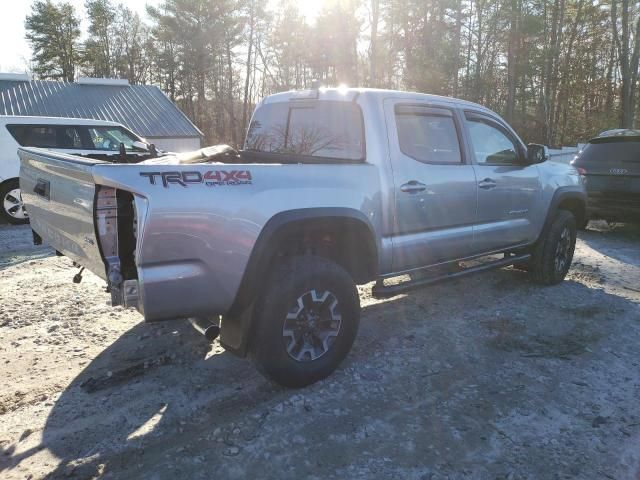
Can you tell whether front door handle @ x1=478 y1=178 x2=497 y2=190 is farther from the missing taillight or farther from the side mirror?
the missing taillight

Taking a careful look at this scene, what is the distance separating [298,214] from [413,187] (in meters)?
1.16

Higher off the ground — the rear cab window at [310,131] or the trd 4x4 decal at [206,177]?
the rear cab window at [310,131]

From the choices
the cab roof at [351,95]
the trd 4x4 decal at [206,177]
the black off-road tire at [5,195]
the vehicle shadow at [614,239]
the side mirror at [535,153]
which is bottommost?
the vehicle shadow at [614,239]

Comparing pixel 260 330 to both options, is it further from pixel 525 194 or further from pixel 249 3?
pixel 249 3

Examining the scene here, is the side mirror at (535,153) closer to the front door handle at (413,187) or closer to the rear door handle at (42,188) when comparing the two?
the front door handle at (413,187)

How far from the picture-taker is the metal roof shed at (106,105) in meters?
20.0

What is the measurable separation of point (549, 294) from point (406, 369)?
2.62 m

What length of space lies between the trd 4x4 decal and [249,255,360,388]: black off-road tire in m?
0.66

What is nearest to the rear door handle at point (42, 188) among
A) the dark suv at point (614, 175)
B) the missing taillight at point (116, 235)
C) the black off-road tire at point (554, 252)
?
the missing taillight at point (116, 235)

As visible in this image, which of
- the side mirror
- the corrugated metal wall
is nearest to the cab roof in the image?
the side mirror

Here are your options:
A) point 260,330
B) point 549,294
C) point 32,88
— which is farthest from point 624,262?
point 32,88

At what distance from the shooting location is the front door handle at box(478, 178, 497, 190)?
14.7 ft

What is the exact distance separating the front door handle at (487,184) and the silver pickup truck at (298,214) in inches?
0.7

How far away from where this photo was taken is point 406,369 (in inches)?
144
